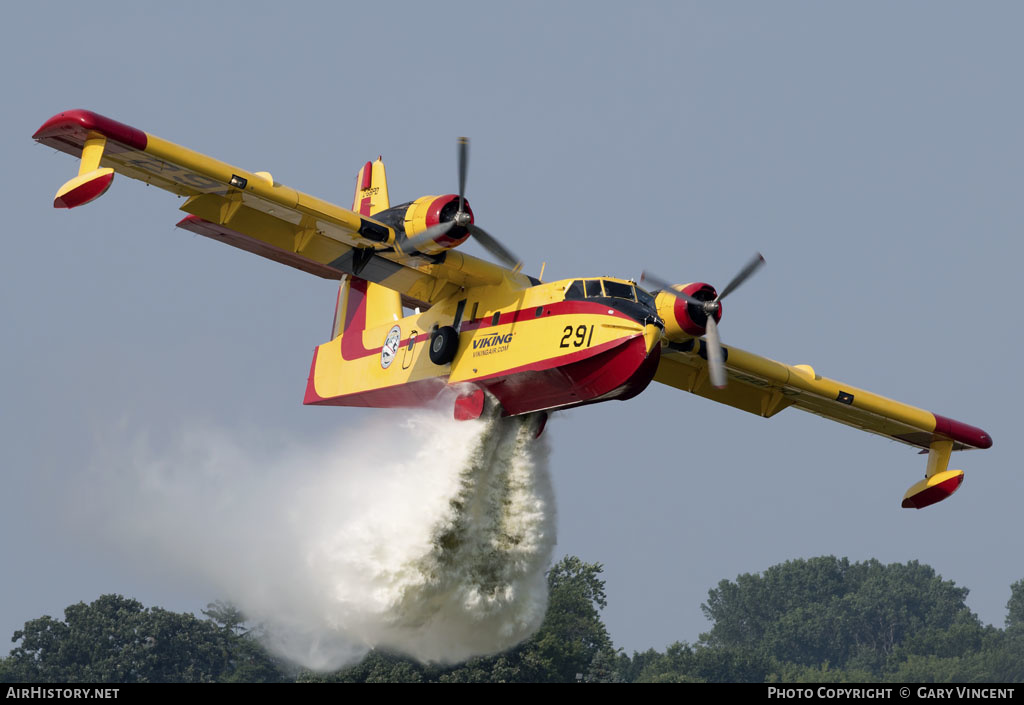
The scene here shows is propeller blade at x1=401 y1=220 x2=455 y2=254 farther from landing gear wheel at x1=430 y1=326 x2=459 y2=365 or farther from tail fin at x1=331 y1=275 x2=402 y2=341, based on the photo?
tail fin at x1=331 y1=275 x2=402 y2=341

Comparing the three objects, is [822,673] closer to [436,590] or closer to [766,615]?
[766,615]

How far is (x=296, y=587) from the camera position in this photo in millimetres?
26609

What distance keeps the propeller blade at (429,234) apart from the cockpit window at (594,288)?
7.57 feet

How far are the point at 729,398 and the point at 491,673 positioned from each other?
2392cm

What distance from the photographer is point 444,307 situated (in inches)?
951

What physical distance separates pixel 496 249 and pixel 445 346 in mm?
1918

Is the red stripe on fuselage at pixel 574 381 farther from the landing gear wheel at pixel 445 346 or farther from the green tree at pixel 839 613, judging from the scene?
the green tree at pixel 839 613

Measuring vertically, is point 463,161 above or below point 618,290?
above

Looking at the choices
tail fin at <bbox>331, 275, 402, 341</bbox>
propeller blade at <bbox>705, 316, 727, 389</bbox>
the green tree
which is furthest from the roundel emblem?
the green tree

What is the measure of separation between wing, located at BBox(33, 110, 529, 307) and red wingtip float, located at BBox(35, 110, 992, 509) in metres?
0.02

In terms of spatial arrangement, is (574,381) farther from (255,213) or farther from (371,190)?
(371,190)

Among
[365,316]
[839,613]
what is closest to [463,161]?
[365,316]

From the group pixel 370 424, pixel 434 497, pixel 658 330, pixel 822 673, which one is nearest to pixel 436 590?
pixel 434 497

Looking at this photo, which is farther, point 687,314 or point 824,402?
point 824,402
